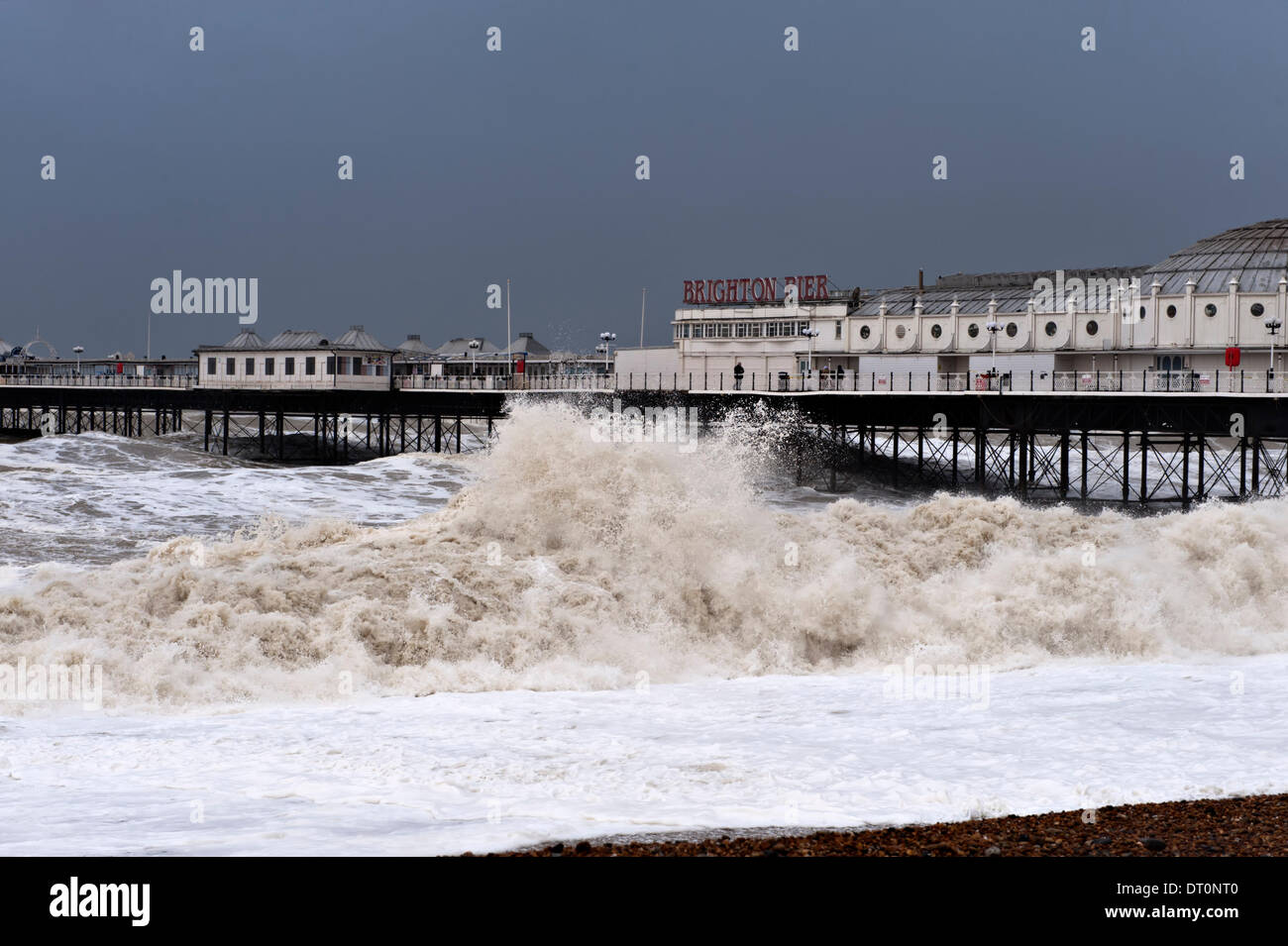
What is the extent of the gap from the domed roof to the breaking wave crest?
46797 mm

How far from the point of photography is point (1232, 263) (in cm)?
6756

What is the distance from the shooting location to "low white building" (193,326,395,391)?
237 ft

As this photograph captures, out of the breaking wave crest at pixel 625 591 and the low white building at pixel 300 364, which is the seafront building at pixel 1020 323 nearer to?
the low white building at pixel 300 364

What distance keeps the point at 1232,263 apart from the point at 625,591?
5937cm

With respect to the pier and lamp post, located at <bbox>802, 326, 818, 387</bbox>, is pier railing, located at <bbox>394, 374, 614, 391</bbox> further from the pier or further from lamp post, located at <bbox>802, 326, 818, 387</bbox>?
lamp post, located at <bbox>802, 326, 818, 387</bbox>

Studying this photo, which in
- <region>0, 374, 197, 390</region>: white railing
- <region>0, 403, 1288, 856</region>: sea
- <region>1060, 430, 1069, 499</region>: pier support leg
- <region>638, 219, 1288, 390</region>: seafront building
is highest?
<region>638, 219, 1288, 390</region>: seafront building

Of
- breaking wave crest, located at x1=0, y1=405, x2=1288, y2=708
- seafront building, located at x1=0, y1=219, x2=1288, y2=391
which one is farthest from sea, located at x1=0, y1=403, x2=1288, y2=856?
seafront building, located at x1=0, y1=219, x2=1288, y2=391

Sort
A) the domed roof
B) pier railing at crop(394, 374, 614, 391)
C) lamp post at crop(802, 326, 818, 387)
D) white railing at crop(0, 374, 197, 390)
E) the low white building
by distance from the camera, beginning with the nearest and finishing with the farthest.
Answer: pier railing at crop(394, 374, 614, 391) → the domed roof → the low white building → white railing at crop(0, 374, 197, 390) → lamp post at crop(802, 326, 818, 387)

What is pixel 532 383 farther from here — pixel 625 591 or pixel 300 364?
pixel 625 591

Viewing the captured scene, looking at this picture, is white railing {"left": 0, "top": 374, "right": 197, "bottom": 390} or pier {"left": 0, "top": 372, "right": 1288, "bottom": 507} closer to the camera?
pier {"left": 0, "top": 372, "right": 1288, "bottom": 507}

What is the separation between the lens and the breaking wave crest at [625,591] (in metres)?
15.4
